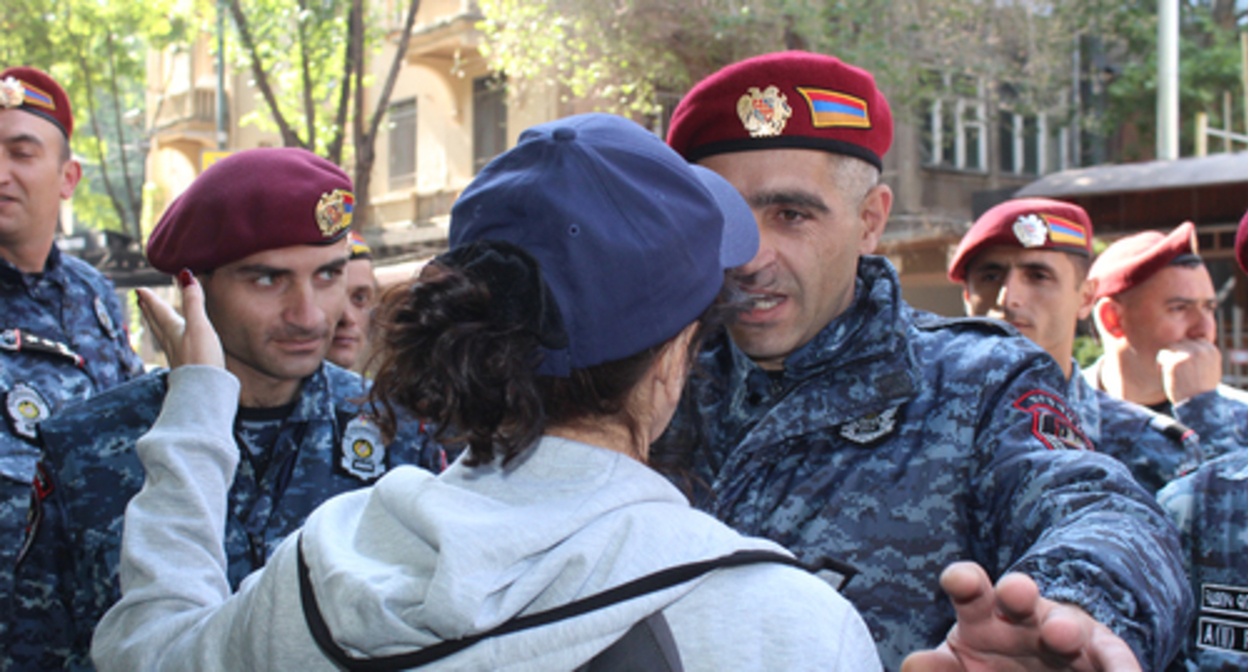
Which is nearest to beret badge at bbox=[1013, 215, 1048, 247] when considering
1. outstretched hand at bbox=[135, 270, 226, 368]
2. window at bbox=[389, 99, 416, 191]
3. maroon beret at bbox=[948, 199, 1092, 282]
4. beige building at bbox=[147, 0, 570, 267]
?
maroon beret at bbox=[948, 199, 1092, 282]

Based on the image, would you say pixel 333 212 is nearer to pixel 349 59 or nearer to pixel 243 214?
pixel 243 214

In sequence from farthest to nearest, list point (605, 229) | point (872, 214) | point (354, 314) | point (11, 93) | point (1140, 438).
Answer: point (354, 314)
point (11, 93)
point (1140, 438)
point (872, 214)
point (605, 229)

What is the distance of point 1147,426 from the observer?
345 centimetres

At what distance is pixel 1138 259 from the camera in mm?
4199

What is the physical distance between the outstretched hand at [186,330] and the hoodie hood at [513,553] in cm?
76

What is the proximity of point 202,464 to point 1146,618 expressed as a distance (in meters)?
1.39

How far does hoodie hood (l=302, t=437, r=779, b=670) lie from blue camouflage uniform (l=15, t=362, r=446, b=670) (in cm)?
112

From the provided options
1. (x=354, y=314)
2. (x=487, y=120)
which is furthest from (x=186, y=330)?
(x=487, y=120)

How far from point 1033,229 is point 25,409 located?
337 centimetres

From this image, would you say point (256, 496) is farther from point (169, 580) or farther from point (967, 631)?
point (967, 631)

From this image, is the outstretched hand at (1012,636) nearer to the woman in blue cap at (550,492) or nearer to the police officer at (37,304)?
the woman in blue cap at (550,492)

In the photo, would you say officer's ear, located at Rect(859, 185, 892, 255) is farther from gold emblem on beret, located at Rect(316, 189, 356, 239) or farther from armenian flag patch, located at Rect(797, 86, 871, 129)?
gold emblem on beret, located at Rect(316, 189, 356, 239)

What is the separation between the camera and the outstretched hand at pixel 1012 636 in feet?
3.66

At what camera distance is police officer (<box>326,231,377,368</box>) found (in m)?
4.46
